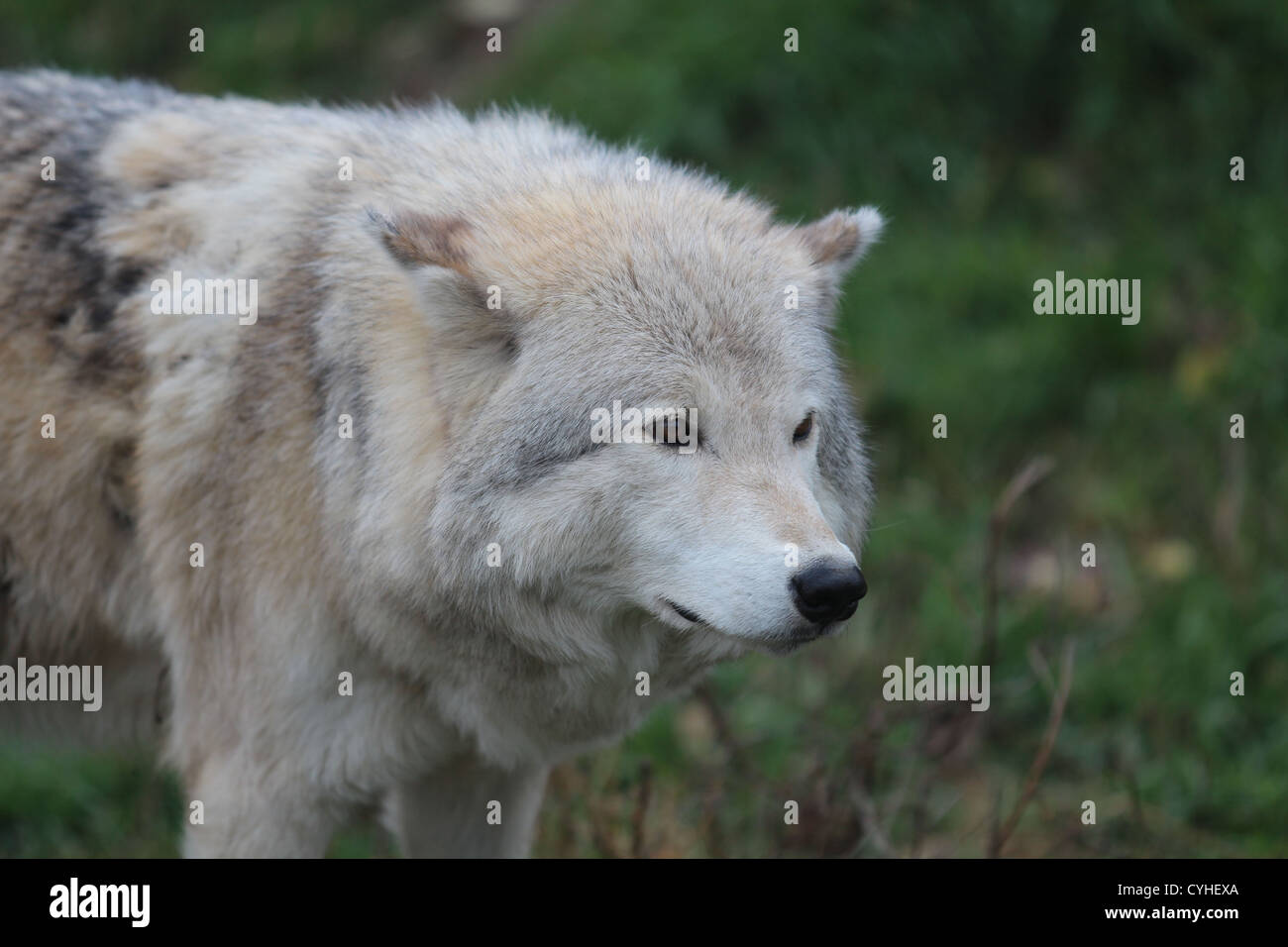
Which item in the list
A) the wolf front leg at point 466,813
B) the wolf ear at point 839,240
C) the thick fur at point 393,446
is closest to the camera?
the thick fur at point 393,446

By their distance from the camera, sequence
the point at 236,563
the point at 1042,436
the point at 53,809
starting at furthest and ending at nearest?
1. the point at 1042,436
2. the point at 53,809
3. the point at 236,563

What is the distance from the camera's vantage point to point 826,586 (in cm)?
303

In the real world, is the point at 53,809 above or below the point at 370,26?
below

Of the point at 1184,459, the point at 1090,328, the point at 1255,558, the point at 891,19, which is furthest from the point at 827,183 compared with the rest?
the point at 1255,558

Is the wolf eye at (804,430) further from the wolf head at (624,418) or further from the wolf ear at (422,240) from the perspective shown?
the wolf ear at (422,240)

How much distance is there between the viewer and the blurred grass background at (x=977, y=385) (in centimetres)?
555

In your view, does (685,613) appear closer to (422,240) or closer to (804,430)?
(804,430)

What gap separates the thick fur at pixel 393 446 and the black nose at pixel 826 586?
0.11 feet

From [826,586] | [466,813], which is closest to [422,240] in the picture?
[826,586]

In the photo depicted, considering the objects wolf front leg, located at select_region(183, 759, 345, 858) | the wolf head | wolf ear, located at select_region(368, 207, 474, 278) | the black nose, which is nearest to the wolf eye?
the wolf head

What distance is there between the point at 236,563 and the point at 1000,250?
5.09m

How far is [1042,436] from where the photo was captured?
7.15m

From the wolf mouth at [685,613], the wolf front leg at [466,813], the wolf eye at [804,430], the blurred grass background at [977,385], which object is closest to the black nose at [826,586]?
the wolf mouth at [685,613]

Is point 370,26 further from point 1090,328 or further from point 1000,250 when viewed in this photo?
point 1090,328
